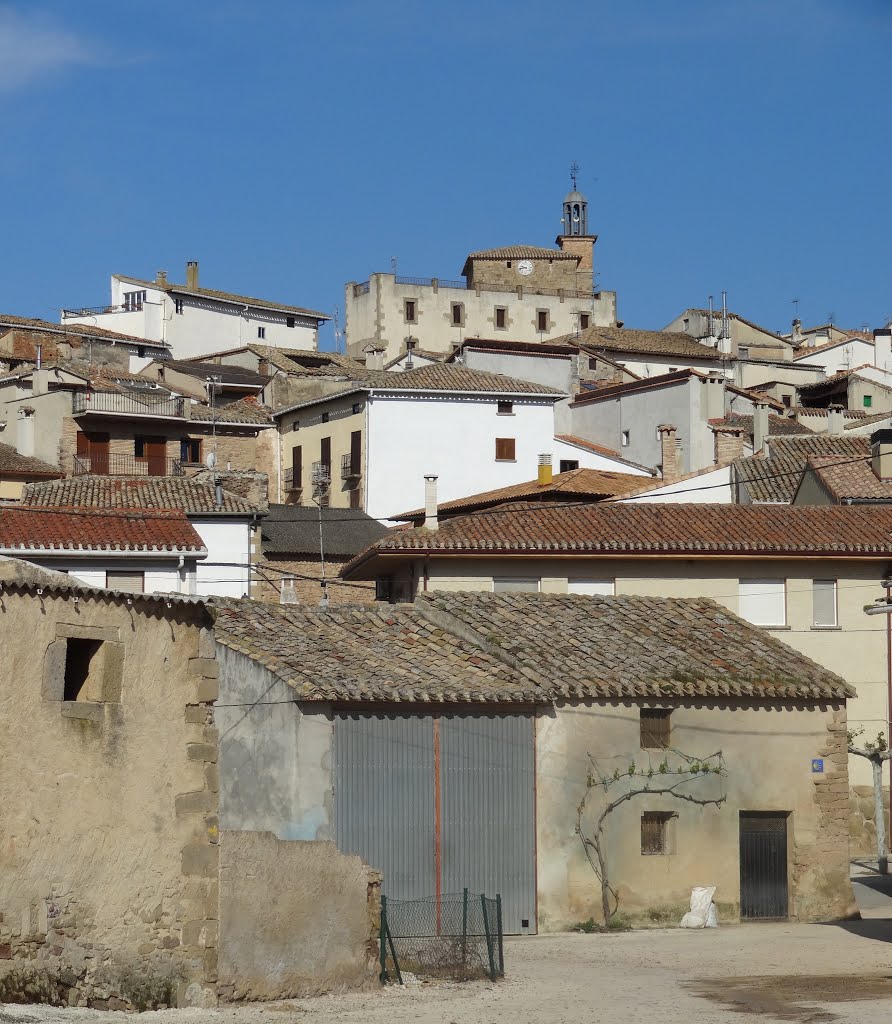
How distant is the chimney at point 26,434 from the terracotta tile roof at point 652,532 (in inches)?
1101

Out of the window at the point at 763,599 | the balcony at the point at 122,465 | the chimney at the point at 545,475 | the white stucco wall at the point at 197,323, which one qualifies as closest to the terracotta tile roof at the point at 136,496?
the chimney at the point at 545,475

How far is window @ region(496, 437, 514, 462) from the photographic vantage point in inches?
2702

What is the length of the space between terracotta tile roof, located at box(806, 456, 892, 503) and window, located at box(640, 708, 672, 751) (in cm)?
1887

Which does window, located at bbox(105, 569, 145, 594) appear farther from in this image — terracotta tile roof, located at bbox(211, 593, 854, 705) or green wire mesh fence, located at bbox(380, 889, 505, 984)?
green wire mesh fence, located at bbox(380, 889, 505, 984)

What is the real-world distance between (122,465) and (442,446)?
1174 cm

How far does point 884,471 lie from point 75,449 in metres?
30.5

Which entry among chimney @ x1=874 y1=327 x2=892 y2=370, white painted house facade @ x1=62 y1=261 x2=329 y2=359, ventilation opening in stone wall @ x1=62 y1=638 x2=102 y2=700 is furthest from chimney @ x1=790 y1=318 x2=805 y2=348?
ventilation opening in stone wall @ x1=62 y1=638 x2=102 y2=700

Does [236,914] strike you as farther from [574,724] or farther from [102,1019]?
[574,724]

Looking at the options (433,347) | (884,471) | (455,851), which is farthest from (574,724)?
(433,347)

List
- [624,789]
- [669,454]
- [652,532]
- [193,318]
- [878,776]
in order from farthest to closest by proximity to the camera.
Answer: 1. [193,318]
2. [669,454]
3. [652,532]
4. [878,776]
5. [624,789]

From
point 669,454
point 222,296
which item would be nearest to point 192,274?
point 222,296

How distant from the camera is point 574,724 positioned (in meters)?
31.2

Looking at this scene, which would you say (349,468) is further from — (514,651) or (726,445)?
(514,651)

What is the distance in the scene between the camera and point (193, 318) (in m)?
101
